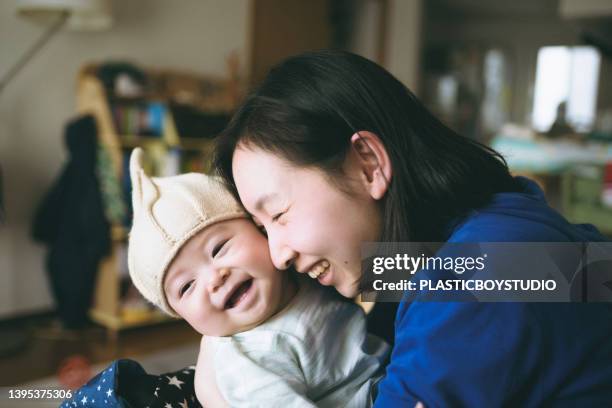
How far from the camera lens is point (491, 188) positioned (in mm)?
902

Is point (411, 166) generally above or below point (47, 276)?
above

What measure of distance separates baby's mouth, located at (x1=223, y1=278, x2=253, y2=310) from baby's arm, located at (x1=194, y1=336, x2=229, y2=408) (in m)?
0.08

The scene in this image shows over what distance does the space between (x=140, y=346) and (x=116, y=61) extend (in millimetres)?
1727

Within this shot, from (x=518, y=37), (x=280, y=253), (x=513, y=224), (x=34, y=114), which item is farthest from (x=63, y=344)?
(x=518, y=37)

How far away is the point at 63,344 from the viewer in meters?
3.22

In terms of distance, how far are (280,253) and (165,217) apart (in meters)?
0.25

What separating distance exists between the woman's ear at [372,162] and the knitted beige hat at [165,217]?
279 millimetres

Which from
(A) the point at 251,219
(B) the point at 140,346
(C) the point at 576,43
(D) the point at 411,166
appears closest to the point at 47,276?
(B) the point at 140,346

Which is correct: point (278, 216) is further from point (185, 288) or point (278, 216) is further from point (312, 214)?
point (185, 288)

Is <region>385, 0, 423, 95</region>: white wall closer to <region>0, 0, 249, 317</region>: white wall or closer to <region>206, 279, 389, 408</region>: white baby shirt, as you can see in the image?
<region>0, 0, 249, 317</region>: white wall

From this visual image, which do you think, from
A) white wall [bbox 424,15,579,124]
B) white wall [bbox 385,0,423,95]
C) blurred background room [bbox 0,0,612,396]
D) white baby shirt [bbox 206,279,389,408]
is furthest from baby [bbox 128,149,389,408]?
white wall [bbox 424,15,579,124]

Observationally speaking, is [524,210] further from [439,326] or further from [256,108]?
[256,108]

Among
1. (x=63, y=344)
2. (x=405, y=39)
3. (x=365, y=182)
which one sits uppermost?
(x=365, y=182)

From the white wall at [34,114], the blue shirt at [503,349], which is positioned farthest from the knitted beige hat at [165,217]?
the white wall at [34,114]
